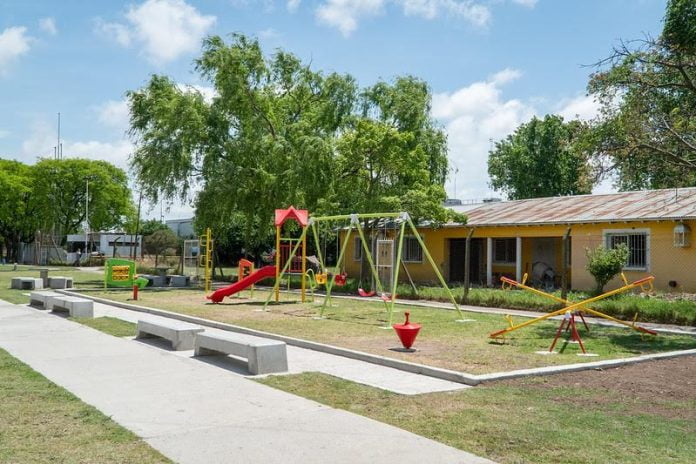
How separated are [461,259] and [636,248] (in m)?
9.17

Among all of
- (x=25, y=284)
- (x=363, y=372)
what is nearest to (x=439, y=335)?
(x=363, y=372)

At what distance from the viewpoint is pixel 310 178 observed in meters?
26.5

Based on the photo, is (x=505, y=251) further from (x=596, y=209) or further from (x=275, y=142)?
(x=275, y=142)

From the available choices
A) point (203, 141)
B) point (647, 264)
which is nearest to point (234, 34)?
point (203, 141)

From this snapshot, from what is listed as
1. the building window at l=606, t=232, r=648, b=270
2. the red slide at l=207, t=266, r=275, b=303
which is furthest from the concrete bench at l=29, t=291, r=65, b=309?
the building window at l=606, t=232, r=648, b=270

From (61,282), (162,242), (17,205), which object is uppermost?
(17,205)

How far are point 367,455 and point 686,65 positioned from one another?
11034 mm

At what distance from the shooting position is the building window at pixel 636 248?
21.3m

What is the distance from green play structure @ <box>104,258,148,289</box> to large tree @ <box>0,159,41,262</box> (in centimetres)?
4333

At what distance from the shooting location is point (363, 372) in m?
9.02

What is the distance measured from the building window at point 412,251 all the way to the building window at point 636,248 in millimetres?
9329

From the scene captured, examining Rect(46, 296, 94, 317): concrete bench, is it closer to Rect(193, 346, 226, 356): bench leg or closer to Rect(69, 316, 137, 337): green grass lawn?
Rect(69, 316, 137, 337): green grass lawn

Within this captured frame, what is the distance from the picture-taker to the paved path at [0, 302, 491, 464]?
527 cm

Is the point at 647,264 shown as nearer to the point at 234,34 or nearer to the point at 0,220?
the point at 234,34
